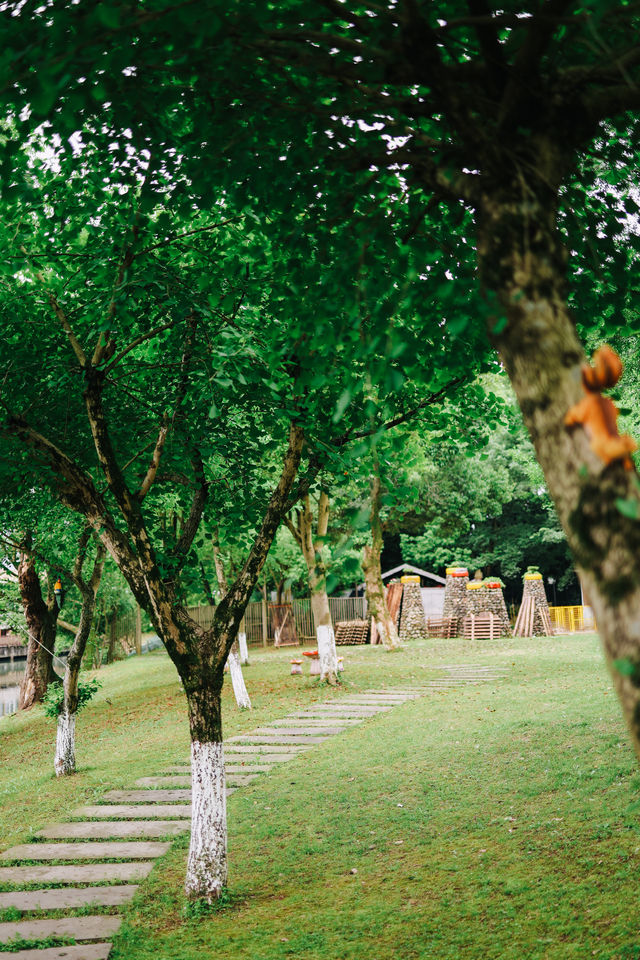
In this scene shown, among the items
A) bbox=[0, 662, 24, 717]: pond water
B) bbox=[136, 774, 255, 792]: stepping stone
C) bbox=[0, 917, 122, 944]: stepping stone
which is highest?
bbox=[0, 917, 122, 944]: stepping stone

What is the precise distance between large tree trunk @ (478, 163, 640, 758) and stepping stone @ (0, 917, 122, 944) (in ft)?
16.4

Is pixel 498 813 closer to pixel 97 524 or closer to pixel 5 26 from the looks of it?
pixel 97 524

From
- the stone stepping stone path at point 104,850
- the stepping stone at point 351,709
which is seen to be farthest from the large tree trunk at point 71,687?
the stepping stone at point 351,709

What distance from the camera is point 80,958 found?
5234 millimetres

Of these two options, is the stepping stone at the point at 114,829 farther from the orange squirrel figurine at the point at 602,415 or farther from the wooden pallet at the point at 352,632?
the wooden pallet at the point at 352,632

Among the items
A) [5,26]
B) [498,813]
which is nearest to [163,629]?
[498,813]

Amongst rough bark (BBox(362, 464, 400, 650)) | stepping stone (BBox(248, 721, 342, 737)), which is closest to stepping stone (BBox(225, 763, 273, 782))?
stepping stone (BBox(248, 721, 342, 737))

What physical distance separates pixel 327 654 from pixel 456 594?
13.0 metres

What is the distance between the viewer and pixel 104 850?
298 inches

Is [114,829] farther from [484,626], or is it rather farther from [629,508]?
[484,626]

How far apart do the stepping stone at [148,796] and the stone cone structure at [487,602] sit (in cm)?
2018

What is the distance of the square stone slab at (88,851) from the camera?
7379 millimetres

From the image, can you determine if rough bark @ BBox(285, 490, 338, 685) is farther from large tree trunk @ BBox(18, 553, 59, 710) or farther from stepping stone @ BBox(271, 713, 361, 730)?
large tree trunk @ BBox(18, 553, 59, 710)

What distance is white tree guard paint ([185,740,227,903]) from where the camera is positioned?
6254 millimetres
